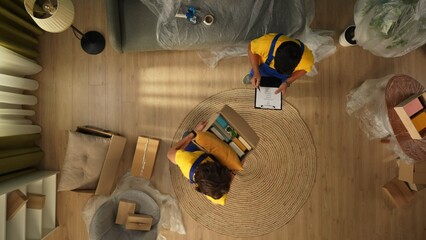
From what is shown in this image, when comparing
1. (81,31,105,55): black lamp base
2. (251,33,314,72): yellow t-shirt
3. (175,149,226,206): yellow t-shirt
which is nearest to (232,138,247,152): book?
(175,149,226,206): yellow t-shirt

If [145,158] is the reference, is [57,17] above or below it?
above

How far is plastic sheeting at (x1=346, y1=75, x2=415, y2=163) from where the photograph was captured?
1977mm

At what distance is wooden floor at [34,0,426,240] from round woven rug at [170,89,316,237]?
0.26ft

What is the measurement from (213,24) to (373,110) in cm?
136

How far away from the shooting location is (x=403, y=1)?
164cm

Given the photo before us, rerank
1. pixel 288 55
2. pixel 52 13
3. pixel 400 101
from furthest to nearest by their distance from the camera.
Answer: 1. pixel 400 101
2. pixel 52 13
3. pixel 288 55

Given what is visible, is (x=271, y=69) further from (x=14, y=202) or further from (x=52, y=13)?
(x=14, y=202)

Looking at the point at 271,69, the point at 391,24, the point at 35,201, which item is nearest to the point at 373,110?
the point at 391,24

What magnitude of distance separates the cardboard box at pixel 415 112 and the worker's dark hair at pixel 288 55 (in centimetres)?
74

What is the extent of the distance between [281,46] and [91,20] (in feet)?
5.54

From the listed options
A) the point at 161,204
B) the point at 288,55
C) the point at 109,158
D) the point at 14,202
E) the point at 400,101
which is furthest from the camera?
the point at 161,204

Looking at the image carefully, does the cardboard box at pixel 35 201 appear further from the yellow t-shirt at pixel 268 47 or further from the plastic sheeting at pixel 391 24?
the plastic sheeting at pixel 391 24

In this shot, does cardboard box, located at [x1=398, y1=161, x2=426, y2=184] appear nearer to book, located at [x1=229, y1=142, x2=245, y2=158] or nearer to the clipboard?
the clipboard

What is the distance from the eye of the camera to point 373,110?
215cm
